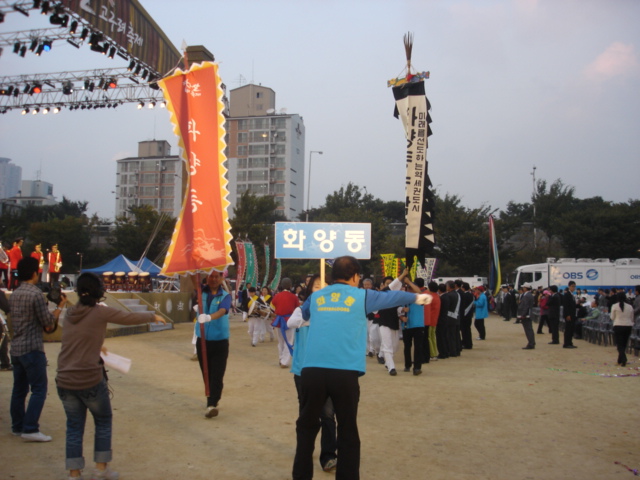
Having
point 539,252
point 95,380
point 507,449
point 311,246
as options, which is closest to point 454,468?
point 507,449

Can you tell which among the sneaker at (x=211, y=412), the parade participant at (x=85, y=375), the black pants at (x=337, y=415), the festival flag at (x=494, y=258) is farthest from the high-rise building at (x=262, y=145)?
the black pants at (x=337, y=415)

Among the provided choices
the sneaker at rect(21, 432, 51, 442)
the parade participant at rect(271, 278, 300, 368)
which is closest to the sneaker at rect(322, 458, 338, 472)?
the sneaker at rect(21, 432, 51, 442)

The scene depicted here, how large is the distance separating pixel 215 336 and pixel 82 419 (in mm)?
2666

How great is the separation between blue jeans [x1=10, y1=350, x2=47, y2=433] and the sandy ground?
240 millimetres

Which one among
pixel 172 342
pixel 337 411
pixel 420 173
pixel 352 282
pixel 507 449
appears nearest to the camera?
pixel 337 411

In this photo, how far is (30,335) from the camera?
5.68 m

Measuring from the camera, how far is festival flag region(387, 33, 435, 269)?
897cm

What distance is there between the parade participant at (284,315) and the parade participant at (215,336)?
472cm

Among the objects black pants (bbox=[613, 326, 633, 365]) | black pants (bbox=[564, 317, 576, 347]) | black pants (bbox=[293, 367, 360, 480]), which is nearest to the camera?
black pants (bbox=[293, 367, 360, 480])

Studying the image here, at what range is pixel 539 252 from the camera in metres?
51.5

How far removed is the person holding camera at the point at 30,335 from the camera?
5.64m

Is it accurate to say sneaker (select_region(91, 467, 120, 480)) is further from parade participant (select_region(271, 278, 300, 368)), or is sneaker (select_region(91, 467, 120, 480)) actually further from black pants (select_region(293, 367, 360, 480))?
parade participant (select_region(271, 278, 300, 368))

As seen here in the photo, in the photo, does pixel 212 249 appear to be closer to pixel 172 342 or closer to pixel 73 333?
Answer: pixel 73 333

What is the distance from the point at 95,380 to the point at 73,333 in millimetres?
425
